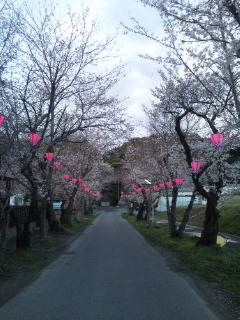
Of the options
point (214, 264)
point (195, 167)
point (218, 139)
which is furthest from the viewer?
point (195, 167)

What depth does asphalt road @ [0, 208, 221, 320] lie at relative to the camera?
6477 mm

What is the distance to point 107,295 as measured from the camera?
7.92 meters

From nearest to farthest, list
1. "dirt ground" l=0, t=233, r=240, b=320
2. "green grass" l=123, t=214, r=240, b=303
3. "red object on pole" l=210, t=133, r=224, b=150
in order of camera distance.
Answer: "dirt ground" l=0, t=233, r=240, b=320, "green grass" l=123, t=214, r=240, b=303, "red object on pole" l=210, t=133, r=224, b=150

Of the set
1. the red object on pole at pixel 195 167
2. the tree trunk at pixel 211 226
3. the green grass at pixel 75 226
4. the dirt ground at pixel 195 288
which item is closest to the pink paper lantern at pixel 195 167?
the red object on pole at pixel 195 167

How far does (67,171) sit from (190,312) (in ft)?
82.7

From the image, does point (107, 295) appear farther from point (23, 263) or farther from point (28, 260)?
point (28, 260)

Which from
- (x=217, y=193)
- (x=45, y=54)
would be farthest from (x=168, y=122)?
(x=45, y=54)

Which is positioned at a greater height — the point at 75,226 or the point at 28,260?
the point at 75,226

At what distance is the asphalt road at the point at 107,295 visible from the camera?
6.48m

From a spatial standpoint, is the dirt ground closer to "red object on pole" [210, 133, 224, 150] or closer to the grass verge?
the grass verge

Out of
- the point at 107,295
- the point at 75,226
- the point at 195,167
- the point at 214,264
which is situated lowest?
the point at 107,295

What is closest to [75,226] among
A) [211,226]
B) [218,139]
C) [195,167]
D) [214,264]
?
[211,226]

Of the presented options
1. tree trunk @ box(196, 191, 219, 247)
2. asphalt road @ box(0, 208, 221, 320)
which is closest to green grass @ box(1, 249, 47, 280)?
asphalt road @ box(0, 208, 221, 320)

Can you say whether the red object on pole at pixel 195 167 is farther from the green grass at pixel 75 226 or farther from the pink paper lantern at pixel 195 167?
the green grass at pixel 75 226
